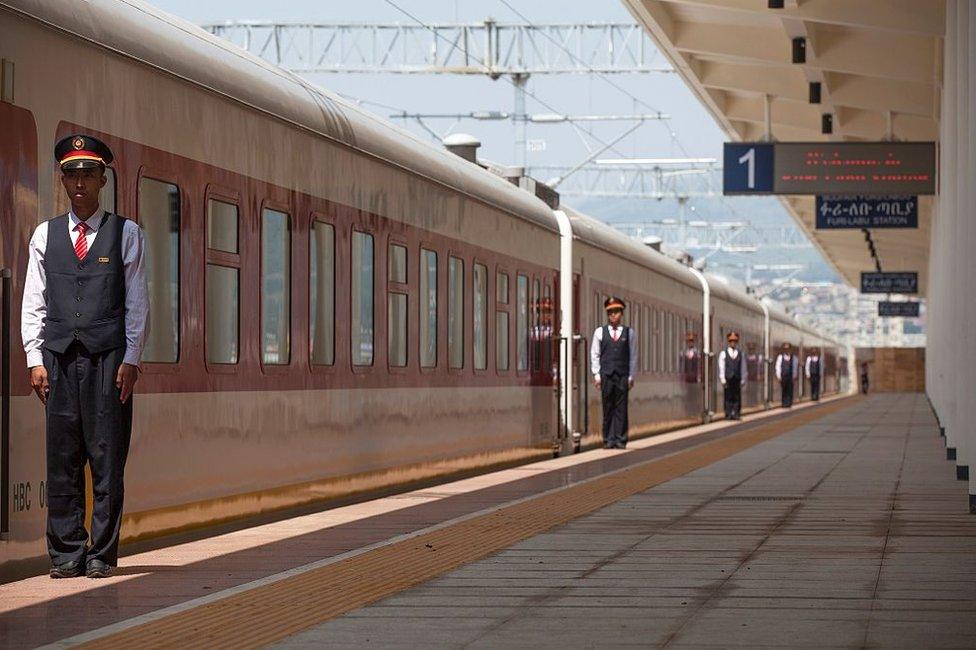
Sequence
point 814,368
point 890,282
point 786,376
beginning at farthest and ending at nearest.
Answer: point 814,368
point 890,282
point 786,376

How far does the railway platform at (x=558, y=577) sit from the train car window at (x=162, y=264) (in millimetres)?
1128

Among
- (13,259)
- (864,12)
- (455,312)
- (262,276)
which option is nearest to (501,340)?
(455,312)

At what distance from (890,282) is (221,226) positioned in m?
51.5

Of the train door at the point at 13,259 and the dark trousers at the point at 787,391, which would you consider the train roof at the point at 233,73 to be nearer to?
the train door at the point at 13,259

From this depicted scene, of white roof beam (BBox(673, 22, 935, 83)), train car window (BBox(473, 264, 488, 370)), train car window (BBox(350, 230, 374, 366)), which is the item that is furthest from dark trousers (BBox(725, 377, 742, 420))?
train car window (BBox(350, 230, 374, 366))

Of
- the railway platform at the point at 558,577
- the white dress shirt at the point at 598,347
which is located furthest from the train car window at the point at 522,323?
the railway platform at the point at 558,577

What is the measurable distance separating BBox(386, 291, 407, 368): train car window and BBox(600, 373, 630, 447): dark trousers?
867 centimetres

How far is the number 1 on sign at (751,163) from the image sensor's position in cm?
2716

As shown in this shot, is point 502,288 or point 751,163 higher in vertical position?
point 751,163

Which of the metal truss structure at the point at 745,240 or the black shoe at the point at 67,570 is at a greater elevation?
the metal truss structure at the point at 745,240

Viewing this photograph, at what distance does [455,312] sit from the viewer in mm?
17422

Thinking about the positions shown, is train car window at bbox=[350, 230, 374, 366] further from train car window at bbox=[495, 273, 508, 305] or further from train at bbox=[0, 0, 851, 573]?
train car window at bbox=[495, 273, 508, 305]

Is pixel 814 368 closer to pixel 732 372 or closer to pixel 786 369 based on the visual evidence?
pixel 786 369

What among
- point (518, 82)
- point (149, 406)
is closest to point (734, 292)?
point (518, 82)
